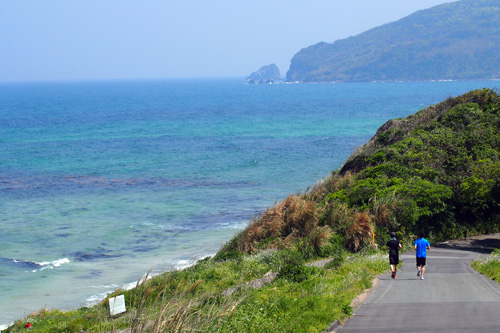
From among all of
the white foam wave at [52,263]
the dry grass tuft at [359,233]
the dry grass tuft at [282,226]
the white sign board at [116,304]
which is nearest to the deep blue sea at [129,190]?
the white foam wave at [52,263]

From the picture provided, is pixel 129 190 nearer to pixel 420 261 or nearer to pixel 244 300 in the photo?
pixel 420 261

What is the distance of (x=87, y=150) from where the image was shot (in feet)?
181

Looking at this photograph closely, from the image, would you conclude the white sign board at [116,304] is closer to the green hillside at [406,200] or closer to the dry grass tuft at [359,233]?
the green hillside at [406,200]

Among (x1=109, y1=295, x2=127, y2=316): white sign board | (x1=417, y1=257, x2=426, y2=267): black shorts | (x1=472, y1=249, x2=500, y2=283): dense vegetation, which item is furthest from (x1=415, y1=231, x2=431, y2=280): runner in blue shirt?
(x1=109, y1=295, x2=127, y2=316): white sign board

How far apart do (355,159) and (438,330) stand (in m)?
16.9

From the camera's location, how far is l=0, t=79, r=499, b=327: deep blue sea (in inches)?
888

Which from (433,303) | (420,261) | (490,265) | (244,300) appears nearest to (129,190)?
(420,261)

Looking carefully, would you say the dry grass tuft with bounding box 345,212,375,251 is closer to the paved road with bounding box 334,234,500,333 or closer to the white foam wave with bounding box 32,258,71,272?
the paved road with bounding box 334,234,500,333

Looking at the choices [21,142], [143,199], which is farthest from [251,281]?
[21,142]

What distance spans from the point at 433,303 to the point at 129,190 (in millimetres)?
28777

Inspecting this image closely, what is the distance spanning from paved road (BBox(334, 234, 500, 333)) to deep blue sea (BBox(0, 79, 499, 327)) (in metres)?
11.4

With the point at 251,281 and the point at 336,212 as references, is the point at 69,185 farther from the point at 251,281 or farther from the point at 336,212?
the point at 251,281

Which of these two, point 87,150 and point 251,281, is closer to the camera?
point 251,281

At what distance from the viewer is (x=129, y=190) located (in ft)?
123
